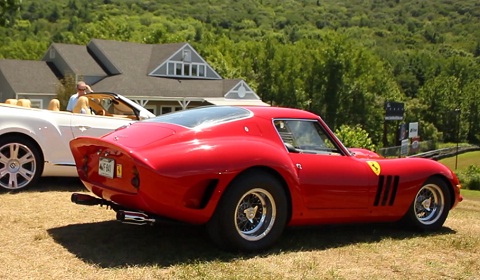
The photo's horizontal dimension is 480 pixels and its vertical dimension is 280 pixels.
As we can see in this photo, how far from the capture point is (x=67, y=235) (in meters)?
5.29

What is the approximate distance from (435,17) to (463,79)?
7914 centimetres

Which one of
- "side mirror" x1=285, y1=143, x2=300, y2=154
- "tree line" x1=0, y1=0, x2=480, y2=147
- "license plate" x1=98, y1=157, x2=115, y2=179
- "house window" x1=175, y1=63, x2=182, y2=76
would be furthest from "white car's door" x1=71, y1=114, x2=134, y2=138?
"house window" x1=175, y1=63, x2=182, y2=76

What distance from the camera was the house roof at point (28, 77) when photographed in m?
39.2

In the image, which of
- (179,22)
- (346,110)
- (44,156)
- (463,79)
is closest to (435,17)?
(463,79)

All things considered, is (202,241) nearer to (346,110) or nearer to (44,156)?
(44,156)

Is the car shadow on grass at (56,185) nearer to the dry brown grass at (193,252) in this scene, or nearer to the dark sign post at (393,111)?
the dry brown grass at (193,252)

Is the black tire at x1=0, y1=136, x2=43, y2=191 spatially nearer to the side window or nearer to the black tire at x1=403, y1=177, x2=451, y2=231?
the side window

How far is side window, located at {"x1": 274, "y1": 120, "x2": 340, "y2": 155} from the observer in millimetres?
5453

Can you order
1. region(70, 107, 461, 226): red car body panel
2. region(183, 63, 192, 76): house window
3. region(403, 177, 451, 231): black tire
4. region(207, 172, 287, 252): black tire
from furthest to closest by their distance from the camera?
1. region(183, 63, 192, 76): house window
2. region(403, 177, 451, 231): black tire
3. region(207, 172, 287, 252): black tire
4. region(70, 107, 461, 226): red car body panel

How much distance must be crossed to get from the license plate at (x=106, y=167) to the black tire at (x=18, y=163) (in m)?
2.48

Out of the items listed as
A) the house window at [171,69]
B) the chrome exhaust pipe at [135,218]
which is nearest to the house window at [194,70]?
the house window at [171,69]

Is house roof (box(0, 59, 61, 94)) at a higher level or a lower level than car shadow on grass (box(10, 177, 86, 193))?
higher

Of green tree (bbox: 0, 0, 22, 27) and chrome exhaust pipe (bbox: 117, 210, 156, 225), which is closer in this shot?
chrome exhaust pipe (bbox: 117, 210, 156, 225)

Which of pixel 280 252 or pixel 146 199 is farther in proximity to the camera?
pixel 280 252
